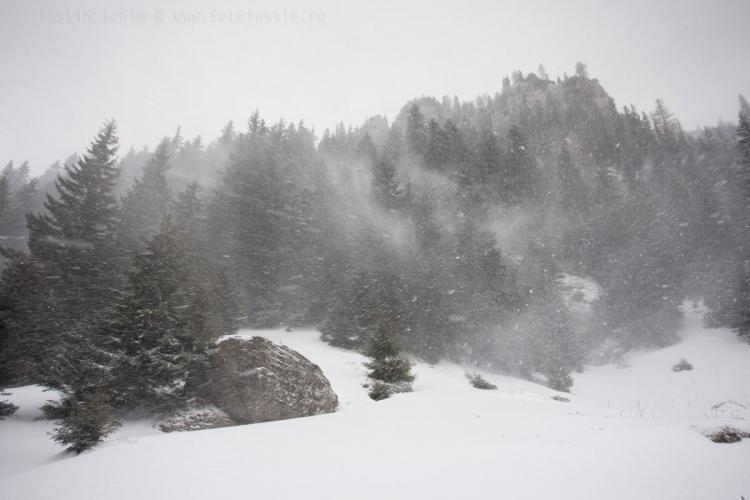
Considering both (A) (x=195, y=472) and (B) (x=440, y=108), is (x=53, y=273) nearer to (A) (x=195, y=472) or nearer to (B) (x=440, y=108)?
(A) (x=195, y=472)

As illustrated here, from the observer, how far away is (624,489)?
4316 mm

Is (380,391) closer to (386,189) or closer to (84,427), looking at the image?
(84,427)

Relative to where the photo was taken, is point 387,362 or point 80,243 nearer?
point 387,362

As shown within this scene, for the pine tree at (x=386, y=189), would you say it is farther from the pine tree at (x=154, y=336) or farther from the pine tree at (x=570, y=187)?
the pine tree at (x=570, y=187)

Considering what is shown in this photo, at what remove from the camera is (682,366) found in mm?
28438

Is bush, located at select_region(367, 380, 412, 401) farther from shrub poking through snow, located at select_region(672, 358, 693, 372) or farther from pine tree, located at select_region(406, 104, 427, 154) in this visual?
pine tree, located at select_region(406, 104, 427, 154)

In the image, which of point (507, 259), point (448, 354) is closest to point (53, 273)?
point (448, 354)

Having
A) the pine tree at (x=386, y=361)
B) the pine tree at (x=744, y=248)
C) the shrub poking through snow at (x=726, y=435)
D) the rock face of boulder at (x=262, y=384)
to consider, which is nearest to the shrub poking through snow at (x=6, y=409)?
the rock face of boulder at (x=262, y=384)

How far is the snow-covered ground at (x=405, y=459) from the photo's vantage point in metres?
4.41

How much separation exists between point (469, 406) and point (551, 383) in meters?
22.0

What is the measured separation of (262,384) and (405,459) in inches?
241

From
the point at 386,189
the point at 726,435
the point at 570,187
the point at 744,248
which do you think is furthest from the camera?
the point at 570,187

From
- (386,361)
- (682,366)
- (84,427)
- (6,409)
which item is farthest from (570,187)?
(6,409)

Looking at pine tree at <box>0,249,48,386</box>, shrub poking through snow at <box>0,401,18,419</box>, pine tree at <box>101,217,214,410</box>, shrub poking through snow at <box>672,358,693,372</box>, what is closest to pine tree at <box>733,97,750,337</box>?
shrub poking through snow at <box>672,358,693,372</box>
